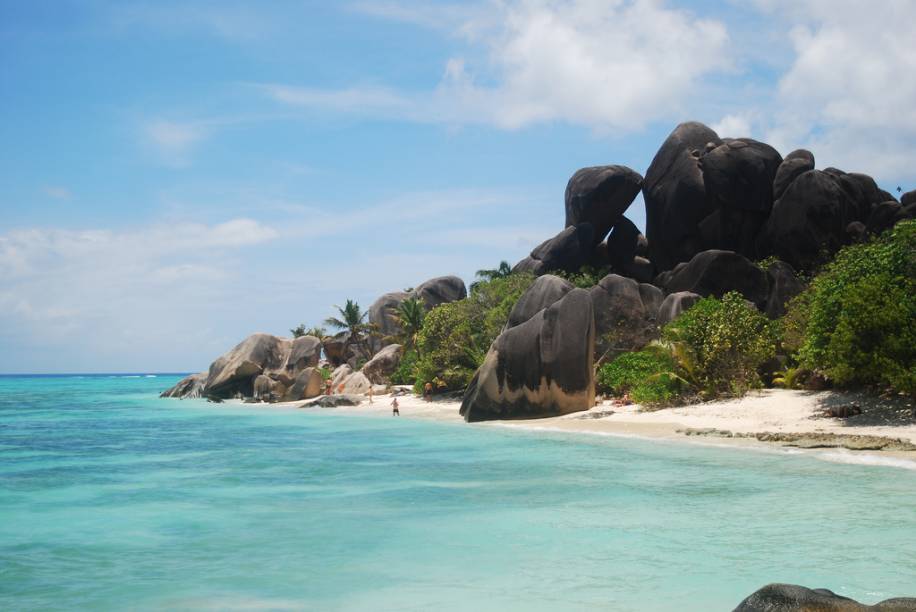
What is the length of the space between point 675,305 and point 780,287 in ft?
27.7

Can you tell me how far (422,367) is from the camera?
37.1 metres

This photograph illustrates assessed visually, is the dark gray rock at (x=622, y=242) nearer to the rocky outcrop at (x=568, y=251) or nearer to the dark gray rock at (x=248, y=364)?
the rocky outcrop at (x=568, y=251)

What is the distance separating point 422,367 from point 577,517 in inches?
1031

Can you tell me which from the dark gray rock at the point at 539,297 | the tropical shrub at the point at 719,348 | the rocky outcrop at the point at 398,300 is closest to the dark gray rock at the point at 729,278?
the dark gray rock at the point at 539,297

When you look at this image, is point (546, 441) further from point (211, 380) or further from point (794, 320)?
point (211, 380)

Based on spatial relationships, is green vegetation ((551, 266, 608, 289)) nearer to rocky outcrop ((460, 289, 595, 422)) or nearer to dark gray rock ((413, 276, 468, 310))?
dark gray rock ((413, 276, 468, 310))

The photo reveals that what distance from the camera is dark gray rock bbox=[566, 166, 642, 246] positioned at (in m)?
45.3

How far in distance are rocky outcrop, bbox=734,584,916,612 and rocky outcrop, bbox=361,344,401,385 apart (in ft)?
141

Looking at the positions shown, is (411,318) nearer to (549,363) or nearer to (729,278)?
(729,278)

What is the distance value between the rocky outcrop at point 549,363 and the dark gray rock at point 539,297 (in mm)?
1759

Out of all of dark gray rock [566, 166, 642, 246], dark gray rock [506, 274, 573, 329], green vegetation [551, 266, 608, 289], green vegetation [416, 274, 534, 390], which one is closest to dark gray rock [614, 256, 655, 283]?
green vegetation [551, 266, 608, 289]

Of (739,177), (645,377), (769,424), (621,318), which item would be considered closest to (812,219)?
(739,177)

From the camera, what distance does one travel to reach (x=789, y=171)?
4141 centimetres

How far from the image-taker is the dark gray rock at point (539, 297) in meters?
28.5
